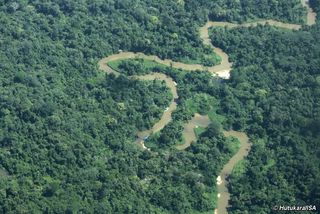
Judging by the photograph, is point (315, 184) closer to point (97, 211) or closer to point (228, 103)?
point (228, 103)

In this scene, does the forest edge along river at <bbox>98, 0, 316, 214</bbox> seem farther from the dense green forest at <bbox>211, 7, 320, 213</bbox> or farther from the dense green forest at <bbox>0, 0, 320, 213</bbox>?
the dense green forest at <bbox>211, 7, 320, 213</bbox>

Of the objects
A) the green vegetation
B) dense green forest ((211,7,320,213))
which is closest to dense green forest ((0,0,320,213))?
dense green forest ((211,7,320,213))

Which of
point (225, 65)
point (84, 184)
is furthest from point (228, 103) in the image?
point (84, 184)

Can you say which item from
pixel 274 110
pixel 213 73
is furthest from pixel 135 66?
pixel 274 110

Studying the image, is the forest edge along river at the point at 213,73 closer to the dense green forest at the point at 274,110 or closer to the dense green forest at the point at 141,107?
the dense green forest at the point at 141,107

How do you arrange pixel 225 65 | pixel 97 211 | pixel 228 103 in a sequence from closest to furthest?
pixel 97 211
pixel 228 103
pixel 225 65

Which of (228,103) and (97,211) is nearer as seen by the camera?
(97,211)
